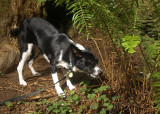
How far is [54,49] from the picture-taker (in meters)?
4.85

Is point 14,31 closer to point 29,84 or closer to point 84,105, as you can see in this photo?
point 29,84

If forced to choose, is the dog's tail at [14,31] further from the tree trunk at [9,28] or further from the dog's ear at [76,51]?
the dog's ear at [76,51]

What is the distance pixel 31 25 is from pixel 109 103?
10.0 ft

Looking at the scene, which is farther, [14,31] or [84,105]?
[14,31]

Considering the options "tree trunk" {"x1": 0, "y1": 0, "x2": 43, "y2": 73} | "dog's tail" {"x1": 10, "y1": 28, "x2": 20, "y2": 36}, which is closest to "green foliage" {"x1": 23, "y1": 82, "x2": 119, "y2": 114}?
"tree trunk" {"x1": 0, "y1": 0, "x2": 43, "y2": 73}

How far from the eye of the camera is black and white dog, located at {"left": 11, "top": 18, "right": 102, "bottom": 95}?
4371mm

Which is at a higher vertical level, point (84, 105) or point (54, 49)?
point (54, 49)

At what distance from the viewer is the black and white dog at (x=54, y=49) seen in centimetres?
437

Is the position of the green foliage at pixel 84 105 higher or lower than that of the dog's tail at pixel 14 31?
lower

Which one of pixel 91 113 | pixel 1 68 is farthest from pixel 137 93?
pixel 1 68

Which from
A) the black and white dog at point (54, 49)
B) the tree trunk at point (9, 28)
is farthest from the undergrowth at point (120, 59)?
the tree trunk at point (9, 28)

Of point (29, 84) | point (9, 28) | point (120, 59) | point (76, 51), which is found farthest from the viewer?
point (9, 28)

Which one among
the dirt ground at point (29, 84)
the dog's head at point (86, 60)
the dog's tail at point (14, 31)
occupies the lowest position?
the dirt ground at point (29, 84)

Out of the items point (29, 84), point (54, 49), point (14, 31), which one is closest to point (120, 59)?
point (54, 49)
